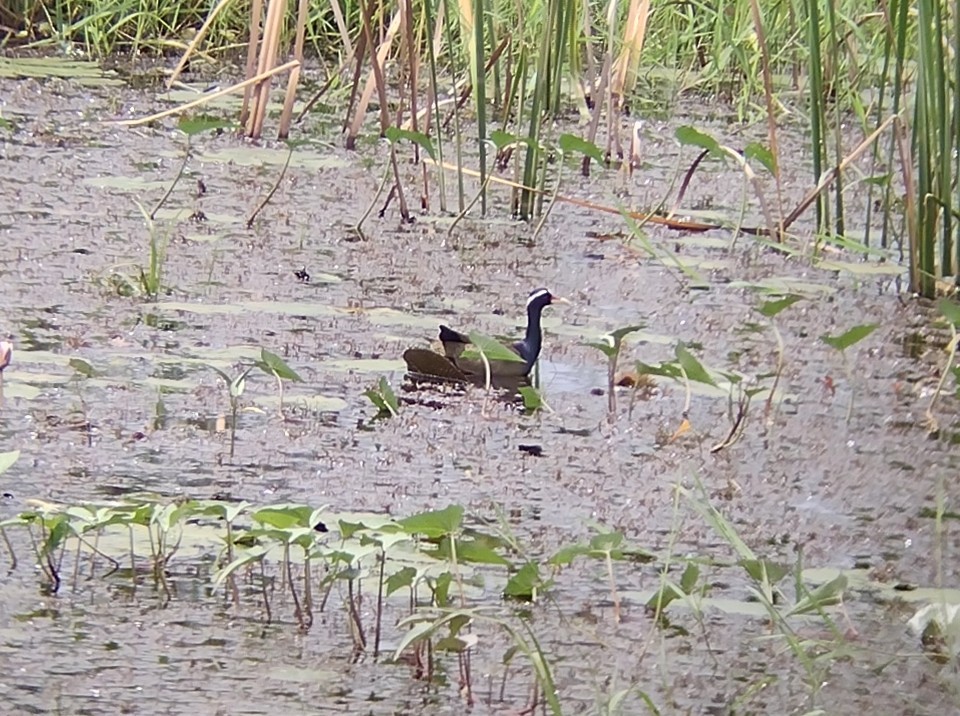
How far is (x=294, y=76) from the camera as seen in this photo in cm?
497

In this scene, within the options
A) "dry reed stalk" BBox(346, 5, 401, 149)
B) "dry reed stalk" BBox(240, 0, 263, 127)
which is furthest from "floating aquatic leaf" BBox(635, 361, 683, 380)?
"dry reed stalk" BBox(240, 0, 263, 127)

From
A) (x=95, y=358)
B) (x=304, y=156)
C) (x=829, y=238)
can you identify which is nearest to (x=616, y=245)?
(x=829, y=238)

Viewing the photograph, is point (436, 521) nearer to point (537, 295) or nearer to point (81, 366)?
point (81, 366)

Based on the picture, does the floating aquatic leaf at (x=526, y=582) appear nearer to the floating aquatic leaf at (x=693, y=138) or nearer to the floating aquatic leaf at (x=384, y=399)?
the floating aquatic leaf at (x=384, y=399)

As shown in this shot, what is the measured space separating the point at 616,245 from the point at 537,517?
1.88 meters

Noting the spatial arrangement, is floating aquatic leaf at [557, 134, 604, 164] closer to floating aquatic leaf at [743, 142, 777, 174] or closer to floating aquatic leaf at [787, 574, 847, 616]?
floating aquatic leaf at [743, 142, 777, 174]

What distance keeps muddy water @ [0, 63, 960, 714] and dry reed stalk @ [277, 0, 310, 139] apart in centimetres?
11

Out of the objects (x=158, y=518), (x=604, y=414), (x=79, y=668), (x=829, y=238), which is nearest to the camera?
(x=79, y=668)

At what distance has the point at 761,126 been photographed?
18.9ft

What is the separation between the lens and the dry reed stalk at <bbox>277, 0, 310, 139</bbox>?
489 centimetres

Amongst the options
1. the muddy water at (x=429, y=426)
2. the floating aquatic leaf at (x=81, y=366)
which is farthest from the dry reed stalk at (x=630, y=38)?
the floating aquatic leaf at (x=81, y=366)

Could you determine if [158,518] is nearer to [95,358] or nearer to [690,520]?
[690,520]

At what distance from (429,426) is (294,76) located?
86.4 inches

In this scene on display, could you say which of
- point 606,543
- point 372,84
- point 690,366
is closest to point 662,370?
point 690,366
